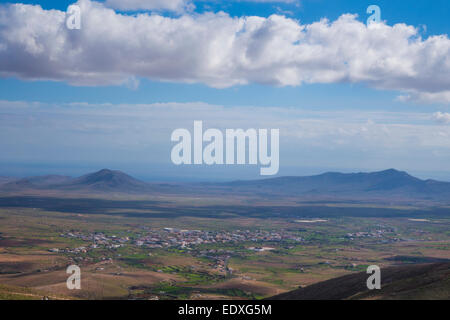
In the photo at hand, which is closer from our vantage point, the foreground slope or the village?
the foreground slope

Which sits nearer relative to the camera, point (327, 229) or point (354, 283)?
point (354, 283)

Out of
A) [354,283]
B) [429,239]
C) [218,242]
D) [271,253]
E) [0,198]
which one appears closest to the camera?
[354,283]

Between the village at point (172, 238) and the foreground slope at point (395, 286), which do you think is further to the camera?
the village at point (172, 238)

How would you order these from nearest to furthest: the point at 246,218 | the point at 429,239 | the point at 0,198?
the point at 429,239 → the point at 246,218 → the point at 0,198

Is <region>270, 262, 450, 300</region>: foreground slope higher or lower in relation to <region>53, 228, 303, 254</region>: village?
higher

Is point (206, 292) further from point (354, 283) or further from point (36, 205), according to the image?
point (36, 205)

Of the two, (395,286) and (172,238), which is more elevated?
(395,286)

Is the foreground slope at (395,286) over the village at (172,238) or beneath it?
over
